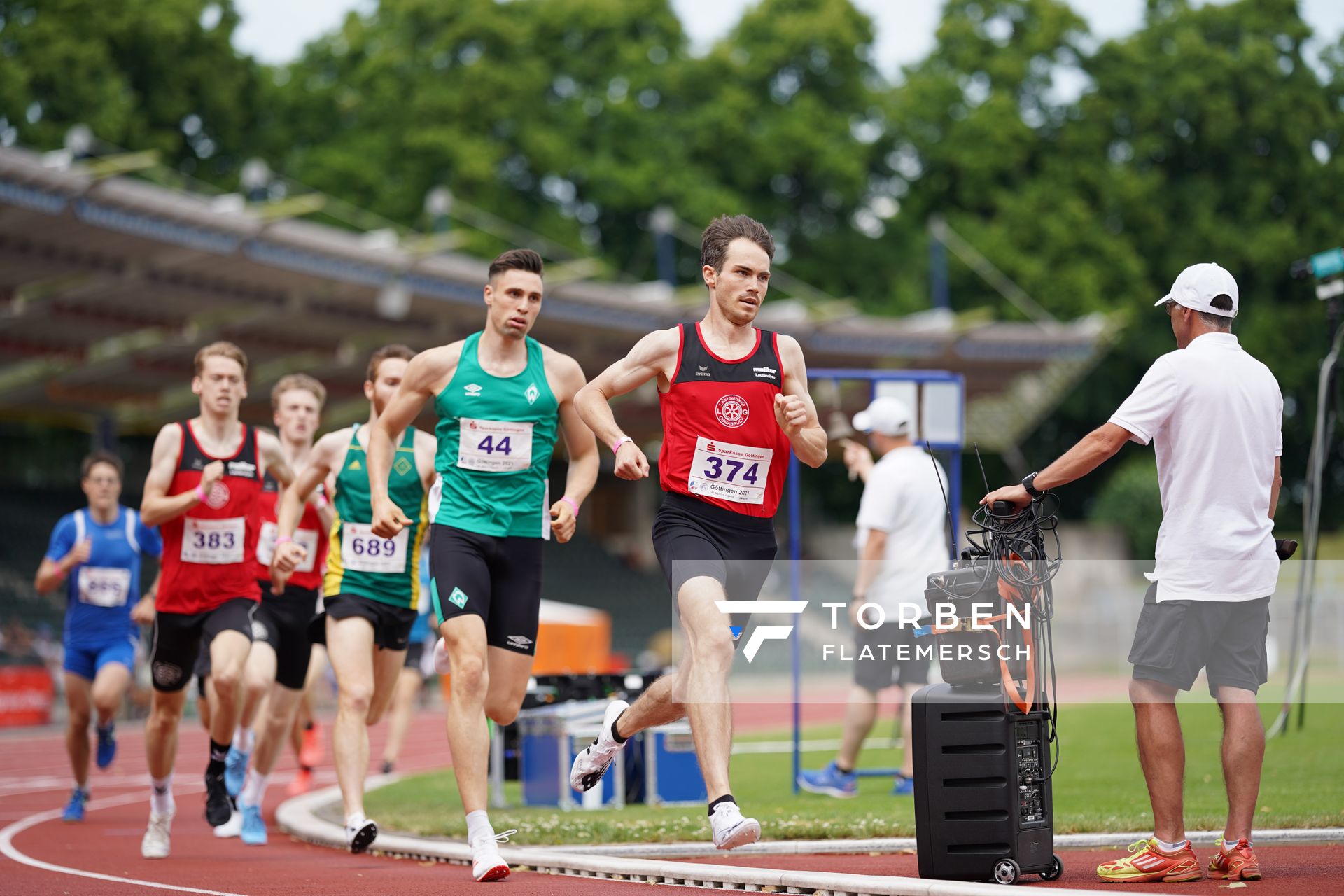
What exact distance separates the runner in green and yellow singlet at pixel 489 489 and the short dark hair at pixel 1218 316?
2622 millimetres

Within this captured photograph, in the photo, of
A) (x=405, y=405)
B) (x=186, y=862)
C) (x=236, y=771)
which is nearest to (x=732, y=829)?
(x=405, y=405)

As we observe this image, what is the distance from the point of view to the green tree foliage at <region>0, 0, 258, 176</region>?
119 ft

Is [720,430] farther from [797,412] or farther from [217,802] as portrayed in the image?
[217,802]

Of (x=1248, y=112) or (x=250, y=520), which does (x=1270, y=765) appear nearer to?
(x=250, y=520)

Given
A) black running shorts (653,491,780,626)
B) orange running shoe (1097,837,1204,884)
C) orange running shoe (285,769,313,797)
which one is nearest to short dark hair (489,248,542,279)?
black running shorts (653,491,780,626)

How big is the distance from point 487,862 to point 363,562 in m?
2.36

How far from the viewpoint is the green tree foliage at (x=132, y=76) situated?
36.3 m

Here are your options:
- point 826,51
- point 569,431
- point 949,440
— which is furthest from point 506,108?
point 569,431

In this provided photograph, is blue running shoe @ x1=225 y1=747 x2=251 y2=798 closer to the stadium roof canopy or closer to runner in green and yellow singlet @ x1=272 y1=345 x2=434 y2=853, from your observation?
runner in green and yellow singlet @ x1=272 y1=345 x2=434 y2=853

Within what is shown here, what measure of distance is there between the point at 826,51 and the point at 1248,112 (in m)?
15.0

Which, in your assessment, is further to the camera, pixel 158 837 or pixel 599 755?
pixel 158 837

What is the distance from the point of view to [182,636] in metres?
9.21

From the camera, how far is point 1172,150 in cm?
4369

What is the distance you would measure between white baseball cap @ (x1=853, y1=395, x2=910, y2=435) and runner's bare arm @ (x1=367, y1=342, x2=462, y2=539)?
3.88 m
